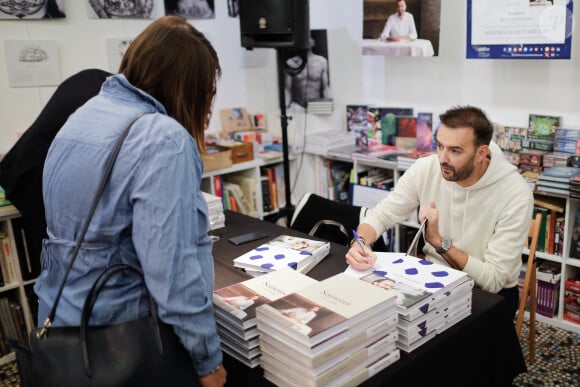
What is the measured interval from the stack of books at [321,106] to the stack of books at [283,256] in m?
2.22

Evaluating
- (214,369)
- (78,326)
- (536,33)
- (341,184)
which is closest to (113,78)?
(78,326)

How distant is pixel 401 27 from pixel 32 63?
2.34 meters

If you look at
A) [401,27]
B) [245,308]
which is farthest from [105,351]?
[401,27]

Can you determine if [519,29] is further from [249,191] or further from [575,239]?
[249,191]

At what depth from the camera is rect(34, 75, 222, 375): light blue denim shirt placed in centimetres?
108

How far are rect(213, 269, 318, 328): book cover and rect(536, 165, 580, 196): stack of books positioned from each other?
69.6 inches

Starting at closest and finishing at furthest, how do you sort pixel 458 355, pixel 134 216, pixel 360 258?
pixel 134 216 < pixel 458 355 < pixel 360 258

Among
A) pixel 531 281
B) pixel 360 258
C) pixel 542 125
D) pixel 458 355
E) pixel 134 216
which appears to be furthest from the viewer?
pixel 542 125

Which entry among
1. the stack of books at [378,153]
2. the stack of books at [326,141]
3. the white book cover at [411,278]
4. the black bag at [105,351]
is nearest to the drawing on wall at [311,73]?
the stack of books at [326,141]

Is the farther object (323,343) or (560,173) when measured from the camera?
(560,173)

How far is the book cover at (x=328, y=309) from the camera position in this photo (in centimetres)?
122

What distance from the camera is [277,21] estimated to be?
141 inches

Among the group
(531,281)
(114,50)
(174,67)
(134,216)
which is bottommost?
(531,281)

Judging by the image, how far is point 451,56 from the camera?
11.6 feet
